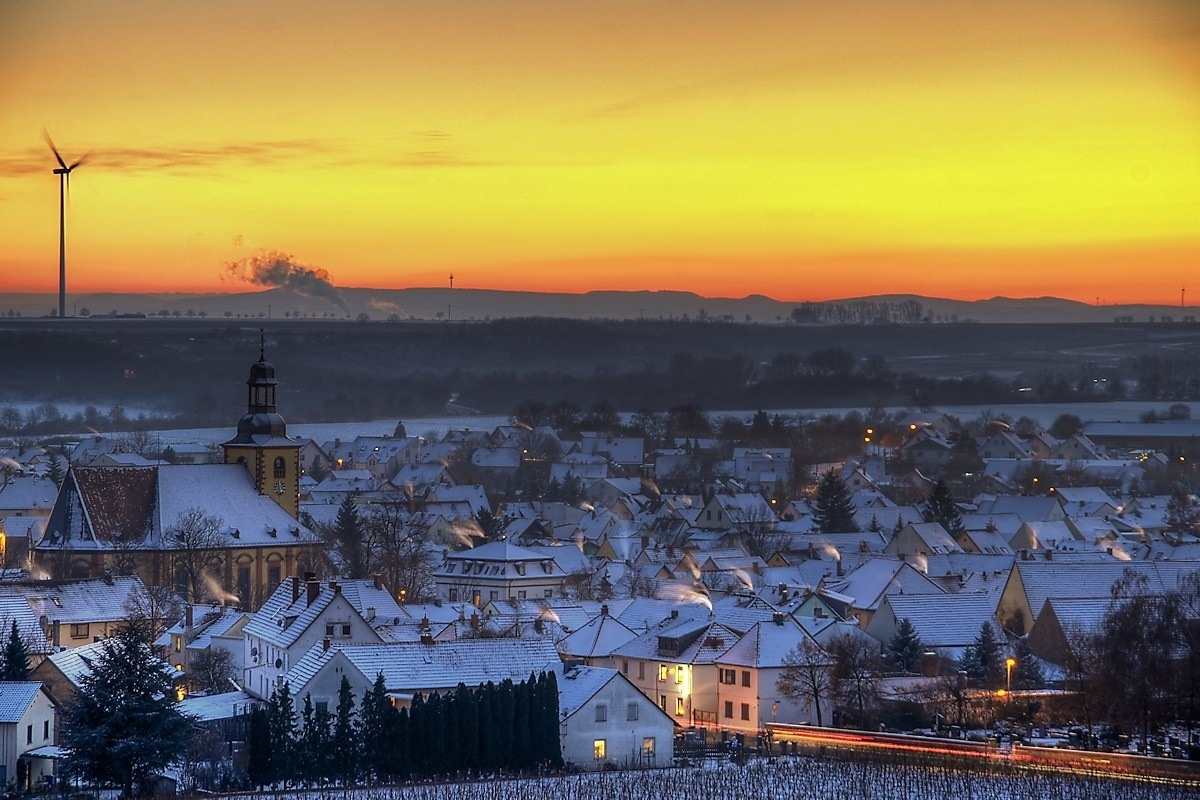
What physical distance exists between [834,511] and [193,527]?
128ft

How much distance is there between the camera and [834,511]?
116m

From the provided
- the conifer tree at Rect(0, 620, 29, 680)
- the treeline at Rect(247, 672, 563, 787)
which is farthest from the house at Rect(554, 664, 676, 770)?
the conifer tree at Rect(0, 620, 29, 680)

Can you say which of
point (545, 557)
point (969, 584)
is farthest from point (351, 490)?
point (969, 584)

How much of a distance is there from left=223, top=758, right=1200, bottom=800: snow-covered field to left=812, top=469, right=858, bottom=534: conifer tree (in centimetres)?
6218

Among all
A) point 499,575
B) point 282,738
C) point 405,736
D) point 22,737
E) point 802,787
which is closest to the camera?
point 802,787

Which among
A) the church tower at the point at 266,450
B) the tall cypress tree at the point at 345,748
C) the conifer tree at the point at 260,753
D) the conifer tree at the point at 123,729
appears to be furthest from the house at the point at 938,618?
the church tower at the point at 266,450

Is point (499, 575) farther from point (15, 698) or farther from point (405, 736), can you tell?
point (15, 698)

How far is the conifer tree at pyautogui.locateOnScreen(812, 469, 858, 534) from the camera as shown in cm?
11438

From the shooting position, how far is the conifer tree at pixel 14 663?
177 feet

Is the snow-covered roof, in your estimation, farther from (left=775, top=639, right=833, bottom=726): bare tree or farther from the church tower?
the church tower

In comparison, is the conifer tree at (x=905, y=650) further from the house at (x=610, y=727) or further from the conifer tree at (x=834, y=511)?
the conifer tree at (x=834, y=511)

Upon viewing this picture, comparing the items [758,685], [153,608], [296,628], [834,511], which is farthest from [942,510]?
[296,628]

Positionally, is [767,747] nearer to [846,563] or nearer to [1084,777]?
[1084,777]

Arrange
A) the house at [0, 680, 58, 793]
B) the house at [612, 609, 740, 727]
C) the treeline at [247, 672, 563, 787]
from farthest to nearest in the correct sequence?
the house at [612, 609, 740, 727]
the house at [0, 680, 58, 793]
the treeline at [247, 672, 563, 787]
